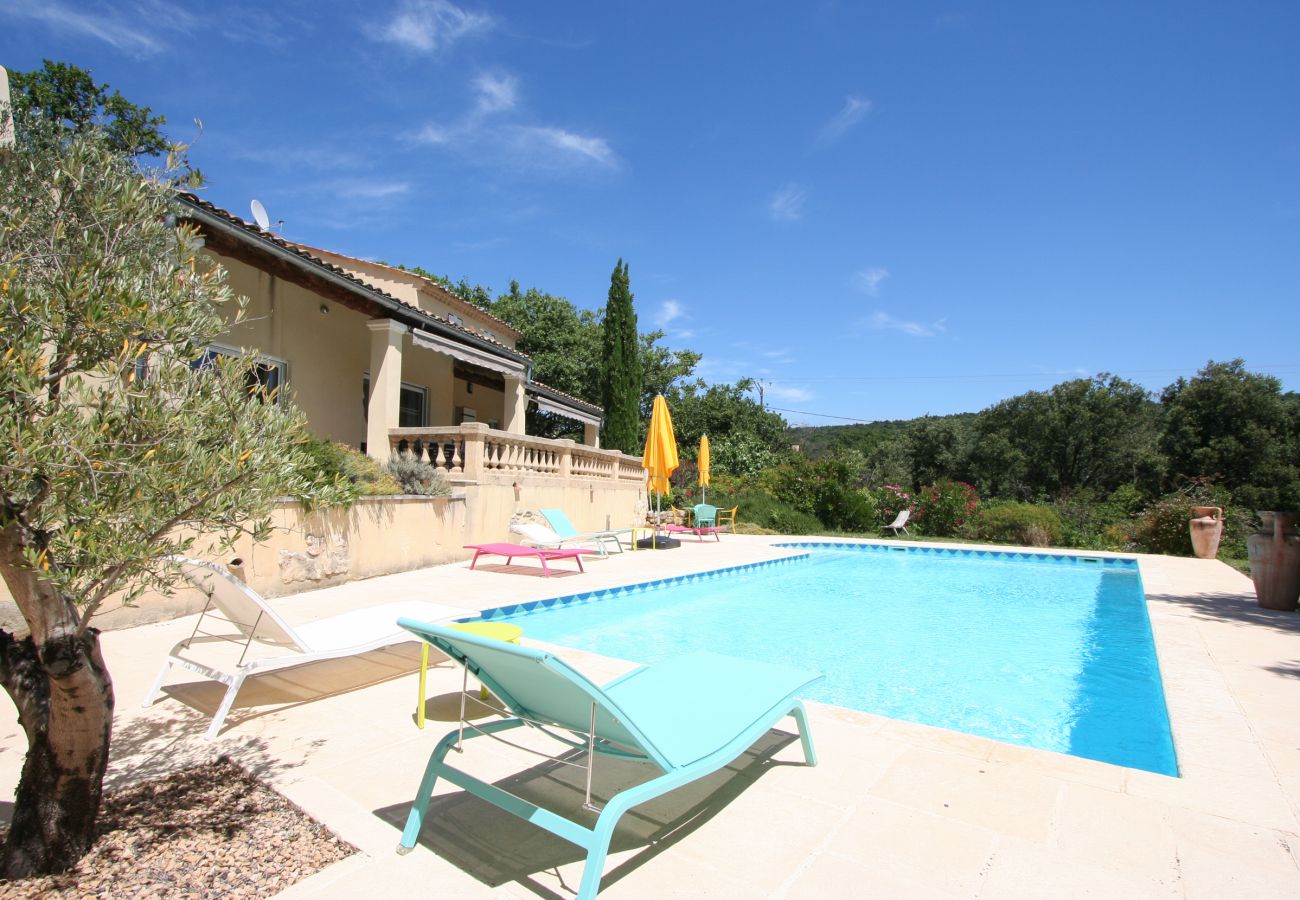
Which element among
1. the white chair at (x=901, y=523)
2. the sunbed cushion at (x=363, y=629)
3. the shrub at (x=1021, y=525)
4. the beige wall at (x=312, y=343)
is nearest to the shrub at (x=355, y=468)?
the beige wall at (x=312, y=343)

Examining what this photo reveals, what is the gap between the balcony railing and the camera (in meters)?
12.9

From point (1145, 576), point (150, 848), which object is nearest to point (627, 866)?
point (150, 848)

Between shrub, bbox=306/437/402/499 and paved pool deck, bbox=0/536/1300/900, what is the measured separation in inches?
186

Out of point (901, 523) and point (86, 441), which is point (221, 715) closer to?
point (86, 441)

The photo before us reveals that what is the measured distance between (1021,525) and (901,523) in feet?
10.7

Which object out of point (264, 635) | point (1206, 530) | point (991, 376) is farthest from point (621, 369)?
point (991, 376)

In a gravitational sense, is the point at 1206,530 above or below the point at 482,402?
below

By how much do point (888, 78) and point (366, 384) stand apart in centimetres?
1419

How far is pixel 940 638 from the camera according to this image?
29.9ft

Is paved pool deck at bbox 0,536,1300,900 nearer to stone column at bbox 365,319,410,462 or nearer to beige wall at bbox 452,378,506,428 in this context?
stone column at bbox 365,319,410,462

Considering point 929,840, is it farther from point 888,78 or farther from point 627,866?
point 888,78

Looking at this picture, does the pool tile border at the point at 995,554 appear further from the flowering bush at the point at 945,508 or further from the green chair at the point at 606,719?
the green chair at the point at 606,719

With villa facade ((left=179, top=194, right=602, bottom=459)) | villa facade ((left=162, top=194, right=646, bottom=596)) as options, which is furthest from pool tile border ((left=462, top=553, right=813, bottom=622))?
villa facade ((left=179, top=194, right=602, bottom=459))

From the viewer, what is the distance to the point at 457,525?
12.5 metres
